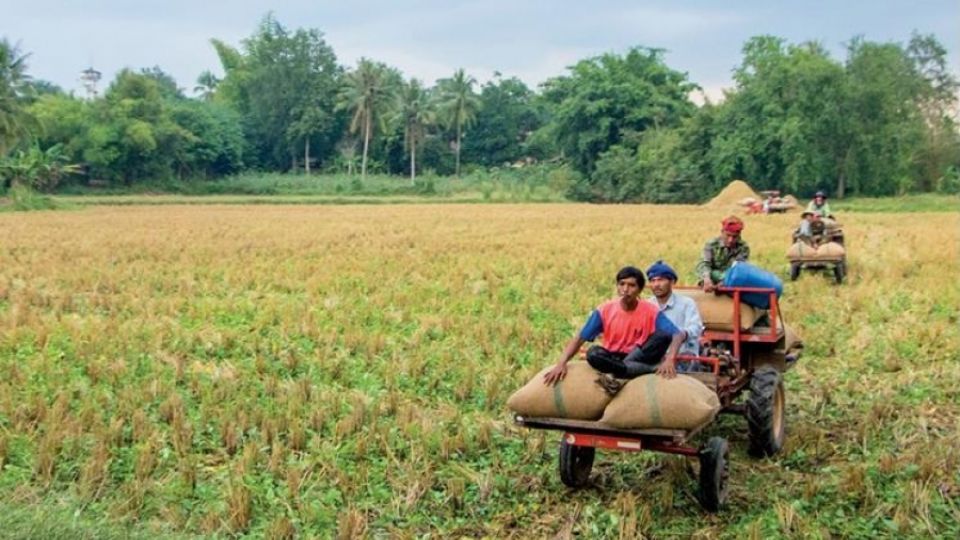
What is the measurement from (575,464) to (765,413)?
1.31 m

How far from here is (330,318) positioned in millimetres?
10484

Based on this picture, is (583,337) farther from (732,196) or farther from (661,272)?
(732,196)

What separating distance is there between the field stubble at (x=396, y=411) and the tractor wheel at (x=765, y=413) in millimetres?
129

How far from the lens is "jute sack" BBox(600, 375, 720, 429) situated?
4.52 meters

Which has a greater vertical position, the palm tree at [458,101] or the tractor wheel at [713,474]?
the palm tree at [458,101]

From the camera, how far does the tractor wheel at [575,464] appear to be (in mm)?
5090

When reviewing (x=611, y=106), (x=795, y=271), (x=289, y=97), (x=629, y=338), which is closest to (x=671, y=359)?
(x=629, y=338)

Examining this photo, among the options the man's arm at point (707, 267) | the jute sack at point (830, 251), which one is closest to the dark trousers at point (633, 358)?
the man's arm at point (707, 267)

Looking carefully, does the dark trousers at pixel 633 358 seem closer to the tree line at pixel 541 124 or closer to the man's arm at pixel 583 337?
the man's arm at pixel 583 337

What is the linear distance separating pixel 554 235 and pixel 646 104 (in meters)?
40.1

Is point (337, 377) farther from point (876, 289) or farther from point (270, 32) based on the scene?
point (270, 32)

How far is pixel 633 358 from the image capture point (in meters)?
5.06

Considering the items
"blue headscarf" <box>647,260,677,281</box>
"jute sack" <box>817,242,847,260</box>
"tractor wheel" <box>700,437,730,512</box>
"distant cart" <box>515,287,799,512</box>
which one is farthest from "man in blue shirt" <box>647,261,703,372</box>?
"jute sack" <box>817,242,847,260</box>

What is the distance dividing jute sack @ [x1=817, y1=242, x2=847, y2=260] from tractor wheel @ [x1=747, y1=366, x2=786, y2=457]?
8.05 metres
